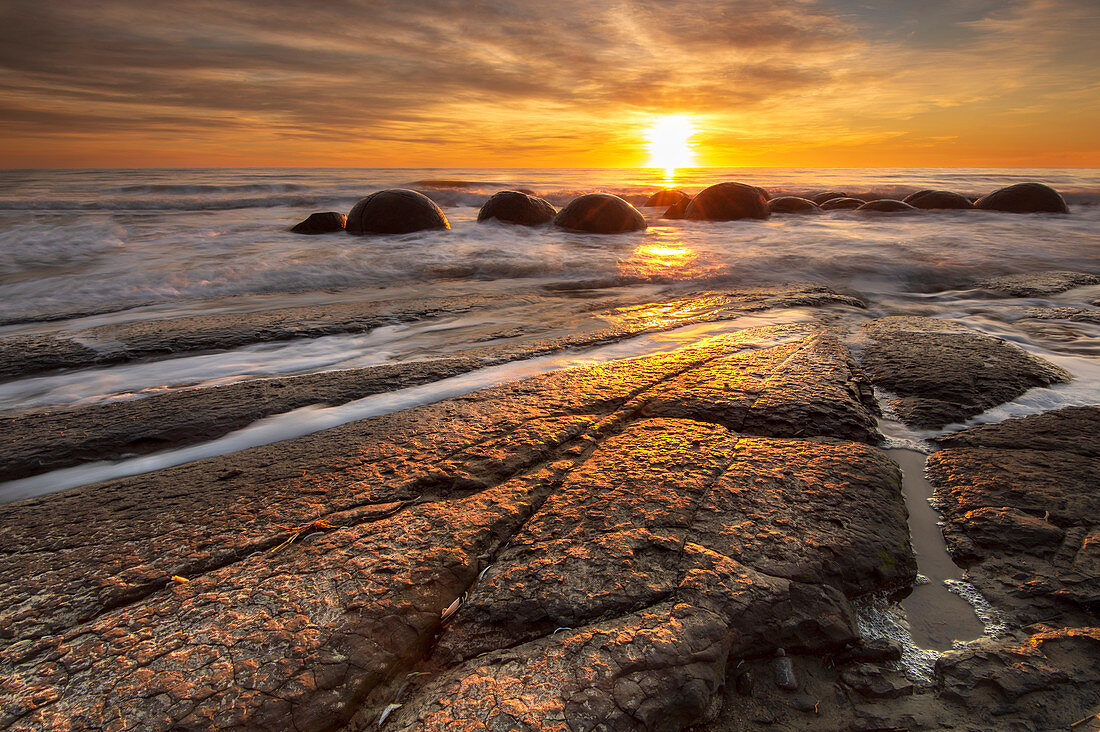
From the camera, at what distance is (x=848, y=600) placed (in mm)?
1412

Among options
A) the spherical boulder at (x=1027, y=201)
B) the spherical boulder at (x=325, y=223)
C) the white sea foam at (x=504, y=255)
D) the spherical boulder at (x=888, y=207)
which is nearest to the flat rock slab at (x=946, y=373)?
the white sea foam at (x=504, y=255)

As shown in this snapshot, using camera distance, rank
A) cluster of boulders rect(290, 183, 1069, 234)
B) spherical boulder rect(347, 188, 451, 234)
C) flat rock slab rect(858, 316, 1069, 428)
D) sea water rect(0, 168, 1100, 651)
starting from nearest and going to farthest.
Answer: flat rock slab rect(858, 316, 1069, 428) < sea water rect(0, 168, 1100, 651) < spherical boulder rect(347, 188, 451, 234) < cluster of boulders rect(290, 183, 1069, 234)

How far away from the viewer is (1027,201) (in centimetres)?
1393

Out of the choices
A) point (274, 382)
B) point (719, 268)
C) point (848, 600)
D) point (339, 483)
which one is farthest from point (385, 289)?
point (848, 600)

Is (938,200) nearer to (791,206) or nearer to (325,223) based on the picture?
(791,206)

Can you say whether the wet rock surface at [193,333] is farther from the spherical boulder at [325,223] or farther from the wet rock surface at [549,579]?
the spherical boulder at [325,223]

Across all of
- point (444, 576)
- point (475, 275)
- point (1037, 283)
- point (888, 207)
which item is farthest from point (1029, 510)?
point (888, 207)

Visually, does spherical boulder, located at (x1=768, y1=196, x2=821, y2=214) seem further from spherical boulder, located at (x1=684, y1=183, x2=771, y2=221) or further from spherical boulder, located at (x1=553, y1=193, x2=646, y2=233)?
spherical boulder, located at (x1=553, y1=193, x2=646, y2=233)

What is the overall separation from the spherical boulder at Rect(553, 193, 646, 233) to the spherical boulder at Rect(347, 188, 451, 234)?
9.22 feet

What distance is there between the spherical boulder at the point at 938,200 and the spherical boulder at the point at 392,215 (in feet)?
45.4

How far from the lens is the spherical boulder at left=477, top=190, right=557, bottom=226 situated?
11.6 meters

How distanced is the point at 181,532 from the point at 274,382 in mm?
1500

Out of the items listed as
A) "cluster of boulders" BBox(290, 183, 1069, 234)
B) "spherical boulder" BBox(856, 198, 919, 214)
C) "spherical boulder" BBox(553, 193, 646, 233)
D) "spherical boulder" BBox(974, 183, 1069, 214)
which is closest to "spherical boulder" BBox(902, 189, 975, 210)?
"cluster of boulders" BBox(290, 183, 1069, 234)

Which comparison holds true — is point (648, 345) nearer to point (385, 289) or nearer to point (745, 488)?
point (745, 488)
